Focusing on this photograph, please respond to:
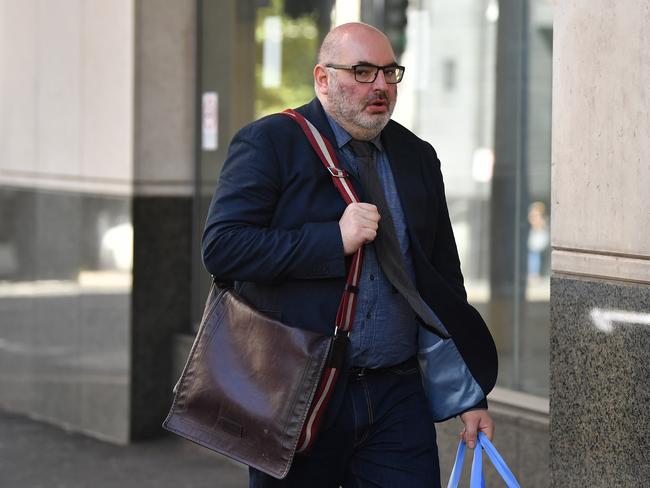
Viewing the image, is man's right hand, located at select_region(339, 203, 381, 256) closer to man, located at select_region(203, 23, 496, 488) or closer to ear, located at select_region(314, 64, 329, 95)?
man, located at select_region(203, 23, 496, 488)

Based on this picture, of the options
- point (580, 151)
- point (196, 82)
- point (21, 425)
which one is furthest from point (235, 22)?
point (580, 151)

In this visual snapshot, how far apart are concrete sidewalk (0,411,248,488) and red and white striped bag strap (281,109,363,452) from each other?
3.72m

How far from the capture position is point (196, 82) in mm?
8391

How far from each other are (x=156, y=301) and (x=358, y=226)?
16.0 feet

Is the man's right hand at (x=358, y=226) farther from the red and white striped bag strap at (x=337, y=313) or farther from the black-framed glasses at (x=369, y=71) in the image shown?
the black-framed glasses at (x=369, y=71)

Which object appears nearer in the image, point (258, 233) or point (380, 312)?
point (258, 233)

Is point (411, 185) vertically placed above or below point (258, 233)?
above

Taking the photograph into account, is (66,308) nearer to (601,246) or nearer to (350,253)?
(601,246)

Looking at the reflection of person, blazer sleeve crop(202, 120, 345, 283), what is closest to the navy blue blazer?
blazer sleeve crop(202, 120, 345, 283)

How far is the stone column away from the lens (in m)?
3.82

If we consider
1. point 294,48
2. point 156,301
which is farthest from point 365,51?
point 156,301

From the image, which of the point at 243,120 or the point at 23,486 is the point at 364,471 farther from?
the point at 243,120

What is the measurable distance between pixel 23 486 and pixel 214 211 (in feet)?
13.1

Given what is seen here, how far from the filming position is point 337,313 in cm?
354
